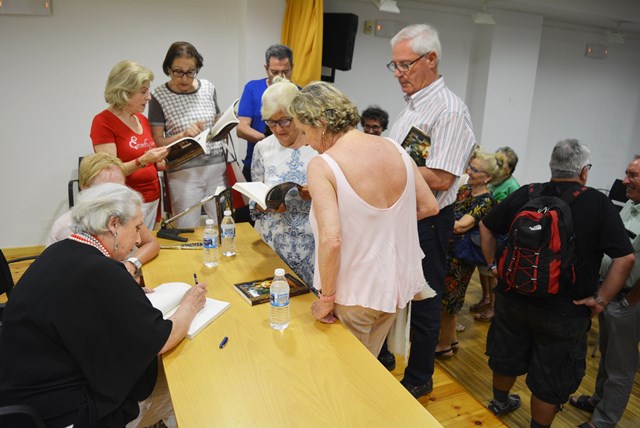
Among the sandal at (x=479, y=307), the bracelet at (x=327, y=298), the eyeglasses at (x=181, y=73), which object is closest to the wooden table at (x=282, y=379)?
the bracelet at (x=327, y=298)

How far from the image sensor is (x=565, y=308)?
6.86ft

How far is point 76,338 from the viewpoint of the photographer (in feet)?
4.09

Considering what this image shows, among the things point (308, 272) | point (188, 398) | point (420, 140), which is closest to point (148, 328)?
point (188, 398)

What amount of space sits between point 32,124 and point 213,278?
120 inches

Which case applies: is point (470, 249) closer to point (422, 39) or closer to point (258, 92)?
A: point (422, 39)

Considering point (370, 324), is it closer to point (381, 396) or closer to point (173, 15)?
point (381, 396)

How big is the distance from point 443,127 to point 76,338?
1637 mm

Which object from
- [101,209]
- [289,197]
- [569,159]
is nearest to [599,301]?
[569,159]

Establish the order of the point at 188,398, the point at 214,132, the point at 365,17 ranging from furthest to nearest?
the point at 365,17, the point at 214,132, the point at 188,398

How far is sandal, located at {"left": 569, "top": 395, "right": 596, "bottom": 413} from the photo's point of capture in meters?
2.67

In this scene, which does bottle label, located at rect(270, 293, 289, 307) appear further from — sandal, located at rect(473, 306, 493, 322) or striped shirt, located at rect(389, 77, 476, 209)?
sandal, located at rect(473, 306, 493, 322)

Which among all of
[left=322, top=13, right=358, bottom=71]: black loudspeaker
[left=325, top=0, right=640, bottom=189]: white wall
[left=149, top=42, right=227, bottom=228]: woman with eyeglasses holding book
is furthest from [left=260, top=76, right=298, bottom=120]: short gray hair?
[left=325, top=0, right=640, bottom=189]: white wall

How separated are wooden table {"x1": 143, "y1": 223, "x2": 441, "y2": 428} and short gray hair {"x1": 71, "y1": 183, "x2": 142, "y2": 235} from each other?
0.47m

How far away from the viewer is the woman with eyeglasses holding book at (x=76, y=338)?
1.25 metres
